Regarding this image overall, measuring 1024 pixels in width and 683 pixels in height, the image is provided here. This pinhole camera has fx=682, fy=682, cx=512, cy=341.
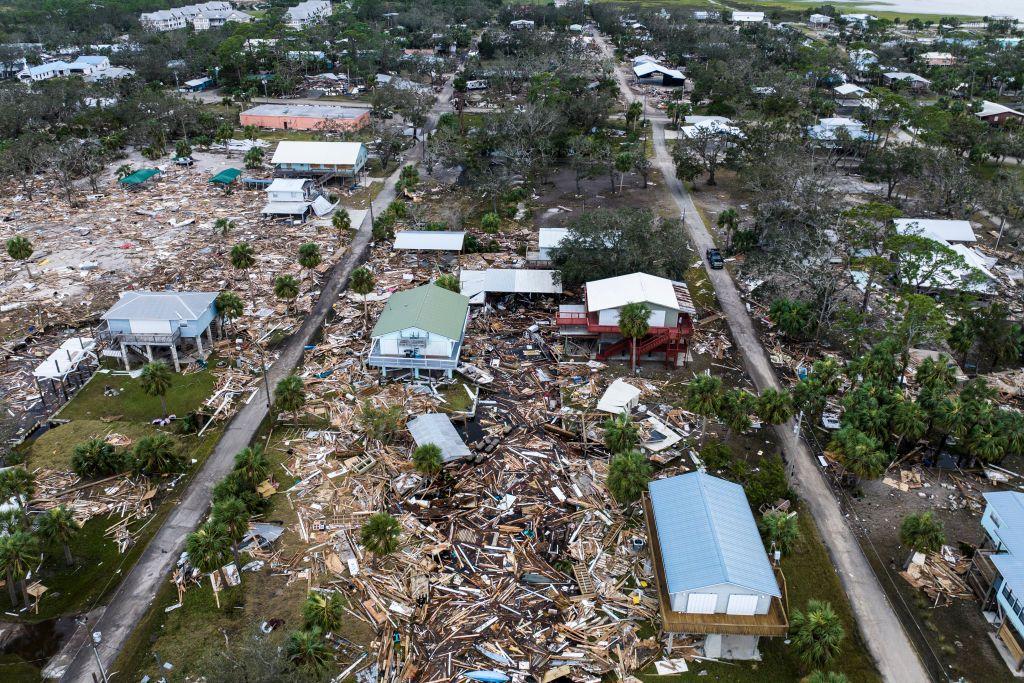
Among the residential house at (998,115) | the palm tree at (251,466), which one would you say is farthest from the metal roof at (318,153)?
the residential house at (998,115)

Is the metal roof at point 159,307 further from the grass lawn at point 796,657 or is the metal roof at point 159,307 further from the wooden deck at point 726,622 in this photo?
the grass lawn at point 796,657

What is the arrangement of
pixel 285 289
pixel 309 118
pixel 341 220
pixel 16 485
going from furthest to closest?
pixel 309 118
pixel 341 220
pixel 285 289
pixel 16 485

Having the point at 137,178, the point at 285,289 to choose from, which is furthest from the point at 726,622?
the point at 137,178

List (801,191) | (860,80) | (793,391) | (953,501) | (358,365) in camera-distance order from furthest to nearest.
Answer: (860,80) < (801,191) < (358,365) < (793,391) < (953,501)

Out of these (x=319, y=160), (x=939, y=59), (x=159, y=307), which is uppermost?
(x=939, y=59)

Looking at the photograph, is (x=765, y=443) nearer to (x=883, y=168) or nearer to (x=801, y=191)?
(x=801, y=191)

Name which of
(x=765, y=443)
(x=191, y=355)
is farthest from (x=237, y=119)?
(x=765, y=443)

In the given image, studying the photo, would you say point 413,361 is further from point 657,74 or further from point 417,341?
point 657,74
